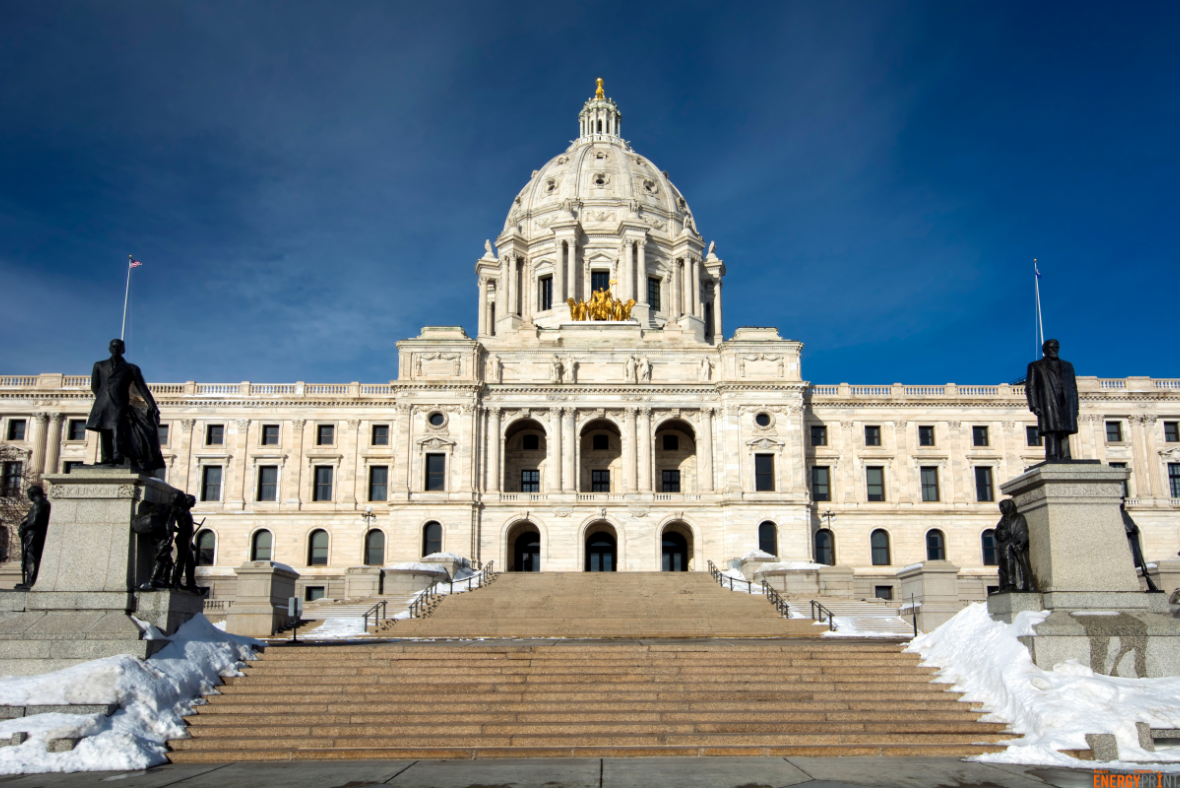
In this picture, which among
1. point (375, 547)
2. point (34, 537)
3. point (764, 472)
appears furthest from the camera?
point (375, 547)

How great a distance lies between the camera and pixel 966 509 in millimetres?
58969

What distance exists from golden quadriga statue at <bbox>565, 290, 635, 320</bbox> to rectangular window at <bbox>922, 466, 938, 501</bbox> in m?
22.7

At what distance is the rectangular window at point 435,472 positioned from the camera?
55.0 m

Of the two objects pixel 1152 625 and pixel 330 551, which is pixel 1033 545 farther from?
pixel 330 551

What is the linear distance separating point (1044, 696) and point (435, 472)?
4320 cm

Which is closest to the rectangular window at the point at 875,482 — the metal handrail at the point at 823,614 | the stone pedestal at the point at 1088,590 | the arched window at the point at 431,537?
the metal handrail at the point at 823,614

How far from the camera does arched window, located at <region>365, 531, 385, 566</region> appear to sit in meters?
57.7

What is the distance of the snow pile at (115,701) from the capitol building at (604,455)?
36720mm

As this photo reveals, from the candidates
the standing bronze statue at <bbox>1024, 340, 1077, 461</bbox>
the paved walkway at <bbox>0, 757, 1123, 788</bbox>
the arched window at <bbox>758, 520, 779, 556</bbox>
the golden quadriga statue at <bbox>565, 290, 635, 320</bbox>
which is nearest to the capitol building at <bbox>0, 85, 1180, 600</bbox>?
the arched window at <bbox>758, 520, 779, 556</bbox>

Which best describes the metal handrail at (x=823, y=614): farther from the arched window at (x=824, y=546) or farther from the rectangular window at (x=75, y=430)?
the rectangular window at (x=75, y=430)

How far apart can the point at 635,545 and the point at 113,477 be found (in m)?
39.4

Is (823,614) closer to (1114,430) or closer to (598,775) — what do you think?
(598,775)

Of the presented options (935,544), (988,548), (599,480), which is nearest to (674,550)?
(599,480)

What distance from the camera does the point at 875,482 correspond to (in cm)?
5984
